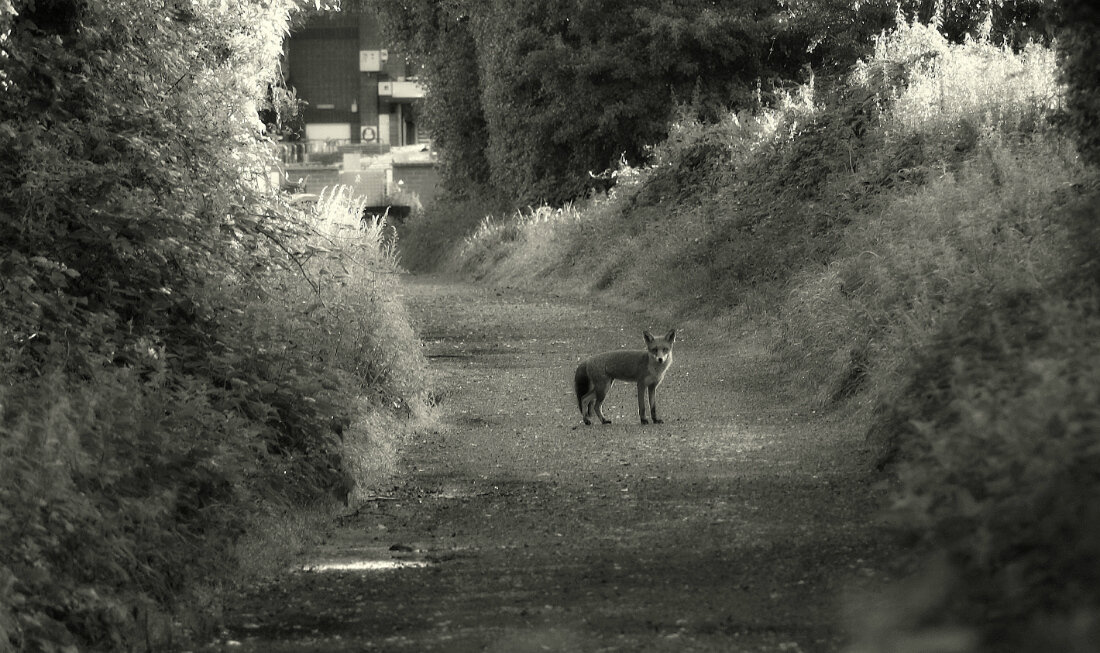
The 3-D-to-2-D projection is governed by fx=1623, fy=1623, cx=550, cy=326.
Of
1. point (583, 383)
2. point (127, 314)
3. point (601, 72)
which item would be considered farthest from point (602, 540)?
point (601, 72)

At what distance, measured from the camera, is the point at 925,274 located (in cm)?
1445

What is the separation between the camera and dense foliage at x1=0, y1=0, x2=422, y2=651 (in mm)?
7938

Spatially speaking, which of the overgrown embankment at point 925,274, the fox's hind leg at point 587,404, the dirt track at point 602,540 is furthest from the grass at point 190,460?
the overgrown embankment at point 925,274

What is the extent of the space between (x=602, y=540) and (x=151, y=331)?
388 centimetres

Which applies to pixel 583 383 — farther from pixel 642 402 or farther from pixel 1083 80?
pixel 1083 80

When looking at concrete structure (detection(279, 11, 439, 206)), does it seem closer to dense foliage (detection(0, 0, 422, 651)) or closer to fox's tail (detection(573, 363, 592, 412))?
dense foliage (detection(0, 0, 422, 651))

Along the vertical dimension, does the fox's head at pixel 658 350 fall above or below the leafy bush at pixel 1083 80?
below

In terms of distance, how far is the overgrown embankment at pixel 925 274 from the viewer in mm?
5066

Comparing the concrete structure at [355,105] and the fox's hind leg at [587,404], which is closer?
the fox's hind leg at [587,404]

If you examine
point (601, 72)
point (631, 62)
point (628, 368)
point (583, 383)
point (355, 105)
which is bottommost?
point (583, 383)

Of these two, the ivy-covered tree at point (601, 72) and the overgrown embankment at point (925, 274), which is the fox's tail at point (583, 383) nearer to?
the overgrown embankment at point (925, 274)

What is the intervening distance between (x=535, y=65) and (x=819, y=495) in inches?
1077

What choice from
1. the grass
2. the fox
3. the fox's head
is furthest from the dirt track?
the fox's head

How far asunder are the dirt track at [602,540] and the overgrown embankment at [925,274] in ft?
2.16
